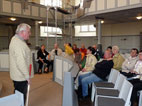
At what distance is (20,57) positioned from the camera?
2588mm

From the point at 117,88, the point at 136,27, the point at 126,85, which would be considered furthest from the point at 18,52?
the point at 136,27

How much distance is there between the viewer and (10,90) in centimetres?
511

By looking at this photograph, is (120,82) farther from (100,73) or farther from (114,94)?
(100,73)

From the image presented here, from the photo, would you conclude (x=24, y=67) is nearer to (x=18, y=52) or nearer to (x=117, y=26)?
(x=18, y=52)

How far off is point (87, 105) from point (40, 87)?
2.13 meters

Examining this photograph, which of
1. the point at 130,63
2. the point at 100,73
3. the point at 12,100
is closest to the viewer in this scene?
the point at 12,100

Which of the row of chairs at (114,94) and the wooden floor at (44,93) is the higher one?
the row of chairs at (114,94)

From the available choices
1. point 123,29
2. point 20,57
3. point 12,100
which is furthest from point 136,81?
point 123,29

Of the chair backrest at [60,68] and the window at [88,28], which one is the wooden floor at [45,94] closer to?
the chair backrest at [60,68]

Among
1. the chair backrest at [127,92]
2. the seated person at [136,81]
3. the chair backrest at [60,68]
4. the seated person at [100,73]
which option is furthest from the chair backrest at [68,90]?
the chair backrest at [60,68]

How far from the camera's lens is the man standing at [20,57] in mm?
2593

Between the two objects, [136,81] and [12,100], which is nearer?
[12,100]

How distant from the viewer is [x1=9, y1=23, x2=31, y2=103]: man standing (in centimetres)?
259

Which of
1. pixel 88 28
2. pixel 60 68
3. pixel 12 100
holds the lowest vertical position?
pixel 60 68
